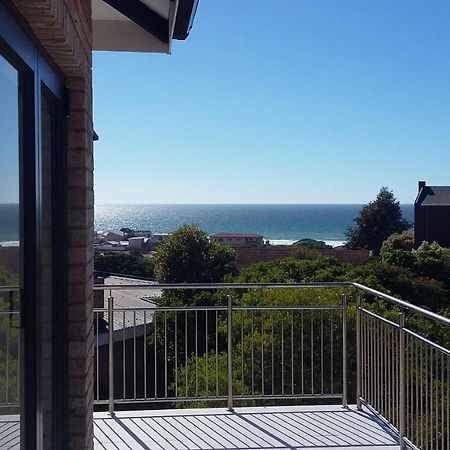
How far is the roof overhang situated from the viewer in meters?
3.77

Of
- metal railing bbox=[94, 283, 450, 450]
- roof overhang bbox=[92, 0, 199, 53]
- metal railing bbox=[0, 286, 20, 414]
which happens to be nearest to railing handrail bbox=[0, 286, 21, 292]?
metal railing bbox=[0, 286, 20, 414]

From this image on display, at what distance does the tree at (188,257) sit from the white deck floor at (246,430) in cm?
1372

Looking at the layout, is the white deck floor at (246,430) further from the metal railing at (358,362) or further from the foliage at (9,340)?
the foliage at (9,340)

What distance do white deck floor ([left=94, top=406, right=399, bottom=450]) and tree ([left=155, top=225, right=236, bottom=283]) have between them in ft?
45.0

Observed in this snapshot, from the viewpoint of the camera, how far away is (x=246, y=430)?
15.5 ft

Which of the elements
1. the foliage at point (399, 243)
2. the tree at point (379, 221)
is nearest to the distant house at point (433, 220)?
the tree at point (379, 221)

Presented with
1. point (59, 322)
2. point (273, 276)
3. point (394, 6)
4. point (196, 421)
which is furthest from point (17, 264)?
point (394, 6)

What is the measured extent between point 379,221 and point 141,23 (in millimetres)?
44247

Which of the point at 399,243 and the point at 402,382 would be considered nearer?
the point at 402,382

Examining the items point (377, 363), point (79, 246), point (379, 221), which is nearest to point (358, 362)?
point (377, 363)

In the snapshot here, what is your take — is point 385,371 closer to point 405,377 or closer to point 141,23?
point 405,377

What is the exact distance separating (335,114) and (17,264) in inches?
1726

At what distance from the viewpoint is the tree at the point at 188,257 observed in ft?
62.0

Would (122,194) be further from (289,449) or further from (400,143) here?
(289,449)
